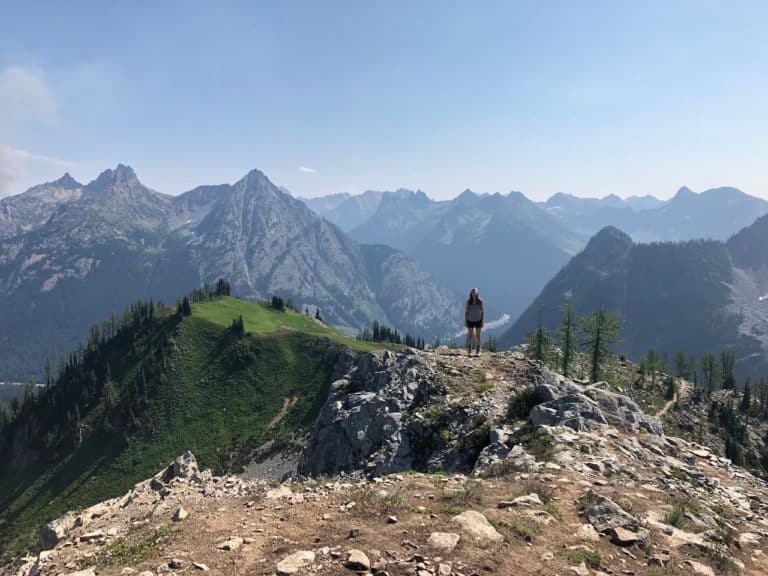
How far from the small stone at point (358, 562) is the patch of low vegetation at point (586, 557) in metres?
5.40

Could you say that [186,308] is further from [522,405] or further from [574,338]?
[522,405]

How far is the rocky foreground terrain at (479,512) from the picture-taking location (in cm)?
1166

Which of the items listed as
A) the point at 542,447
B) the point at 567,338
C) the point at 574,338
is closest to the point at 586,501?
the point at 542,447

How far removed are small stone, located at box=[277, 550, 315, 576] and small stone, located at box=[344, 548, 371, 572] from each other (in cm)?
104

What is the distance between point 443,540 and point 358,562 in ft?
8.14

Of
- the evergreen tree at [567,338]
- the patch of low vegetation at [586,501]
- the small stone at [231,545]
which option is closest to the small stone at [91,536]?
the small stone at [231,545]

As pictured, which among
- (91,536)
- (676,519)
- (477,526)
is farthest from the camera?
(91,536)

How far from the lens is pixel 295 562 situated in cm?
1129

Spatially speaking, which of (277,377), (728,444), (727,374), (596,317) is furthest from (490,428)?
(727,374)

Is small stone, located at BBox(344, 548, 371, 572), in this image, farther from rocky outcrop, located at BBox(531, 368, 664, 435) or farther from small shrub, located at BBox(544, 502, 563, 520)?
rocky outcrop, located at BBox(531, 368, 664, 435)

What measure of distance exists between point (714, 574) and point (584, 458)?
7447mm

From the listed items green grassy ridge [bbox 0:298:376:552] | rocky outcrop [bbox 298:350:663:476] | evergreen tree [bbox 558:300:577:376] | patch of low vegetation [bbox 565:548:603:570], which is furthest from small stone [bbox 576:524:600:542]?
Answer: green grassy ridge [bbox 0:298:376:552]

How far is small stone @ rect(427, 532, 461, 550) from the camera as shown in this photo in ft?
38.2

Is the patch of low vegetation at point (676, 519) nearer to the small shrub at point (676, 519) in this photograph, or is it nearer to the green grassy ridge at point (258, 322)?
the small shrub at point (676, 519)
